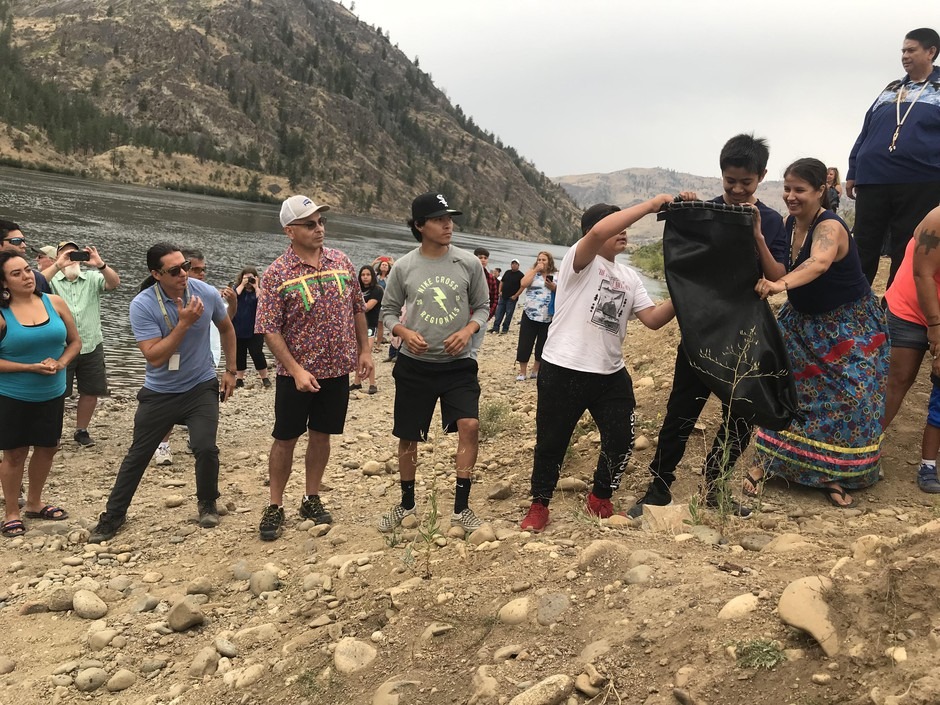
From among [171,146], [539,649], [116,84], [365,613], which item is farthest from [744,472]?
[116,84]

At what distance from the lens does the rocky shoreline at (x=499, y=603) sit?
2.01 metres

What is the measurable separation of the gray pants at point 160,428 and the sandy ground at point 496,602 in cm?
38

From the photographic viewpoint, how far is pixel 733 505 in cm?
361

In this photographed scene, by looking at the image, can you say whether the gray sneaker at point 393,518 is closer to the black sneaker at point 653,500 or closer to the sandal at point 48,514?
the black sneaker at point 653,500

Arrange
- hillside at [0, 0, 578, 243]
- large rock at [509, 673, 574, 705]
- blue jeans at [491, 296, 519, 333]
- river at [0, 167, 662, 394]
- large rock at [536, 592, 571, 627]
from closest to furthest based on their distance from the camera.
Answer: large rock at [509, 673, 574, 705] → large rock at [536, 592, 571, 627] → river at [0, 167, 662, 394] → blue jeans at [491, 296, 519, 333] → hillside at [0, 0, 578, 243]

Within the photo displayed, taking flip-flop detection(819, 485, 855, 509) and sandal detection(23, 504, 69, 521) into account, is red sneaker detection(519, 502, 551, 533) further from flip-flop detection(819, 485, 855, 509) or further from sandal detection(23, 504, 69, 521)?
sandal detection(23, 504, 69, 521)

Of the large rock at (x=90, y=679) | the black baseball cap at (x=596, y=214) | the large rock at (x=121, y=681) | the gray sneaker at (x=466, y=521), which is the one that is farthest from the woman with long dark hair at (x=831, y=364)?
the large rock at (x=90, y=679)

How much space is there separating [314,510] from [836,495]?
11.4 feet

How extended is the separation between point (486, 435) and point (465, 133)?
178 metres

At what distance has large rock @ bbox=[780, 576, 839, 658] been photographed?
6.40ft

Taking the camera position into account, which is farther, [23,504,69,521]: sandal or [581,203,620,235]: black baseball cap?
[23,504,69,521]: sandal

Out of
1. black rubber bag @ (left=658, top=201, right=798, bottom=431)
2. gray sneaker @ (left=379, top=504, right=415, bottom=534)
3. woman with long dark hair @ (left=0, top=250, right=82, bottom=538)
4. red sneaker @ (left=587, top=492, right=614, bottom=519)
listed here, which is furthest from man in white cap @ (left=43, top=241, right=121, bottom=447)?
black rubber bag @ (left=658, top=201, right=798, bottom=431)

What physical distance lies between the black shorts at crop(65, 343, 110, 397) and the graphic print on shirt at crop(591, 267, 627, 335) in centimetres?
533

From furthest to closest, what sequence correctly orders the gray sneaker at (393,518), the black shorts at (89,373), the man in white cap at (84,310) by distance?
the black shorts at (89,373) → the man in white cap at (84,310) → the gray sneaker at (393,518)
